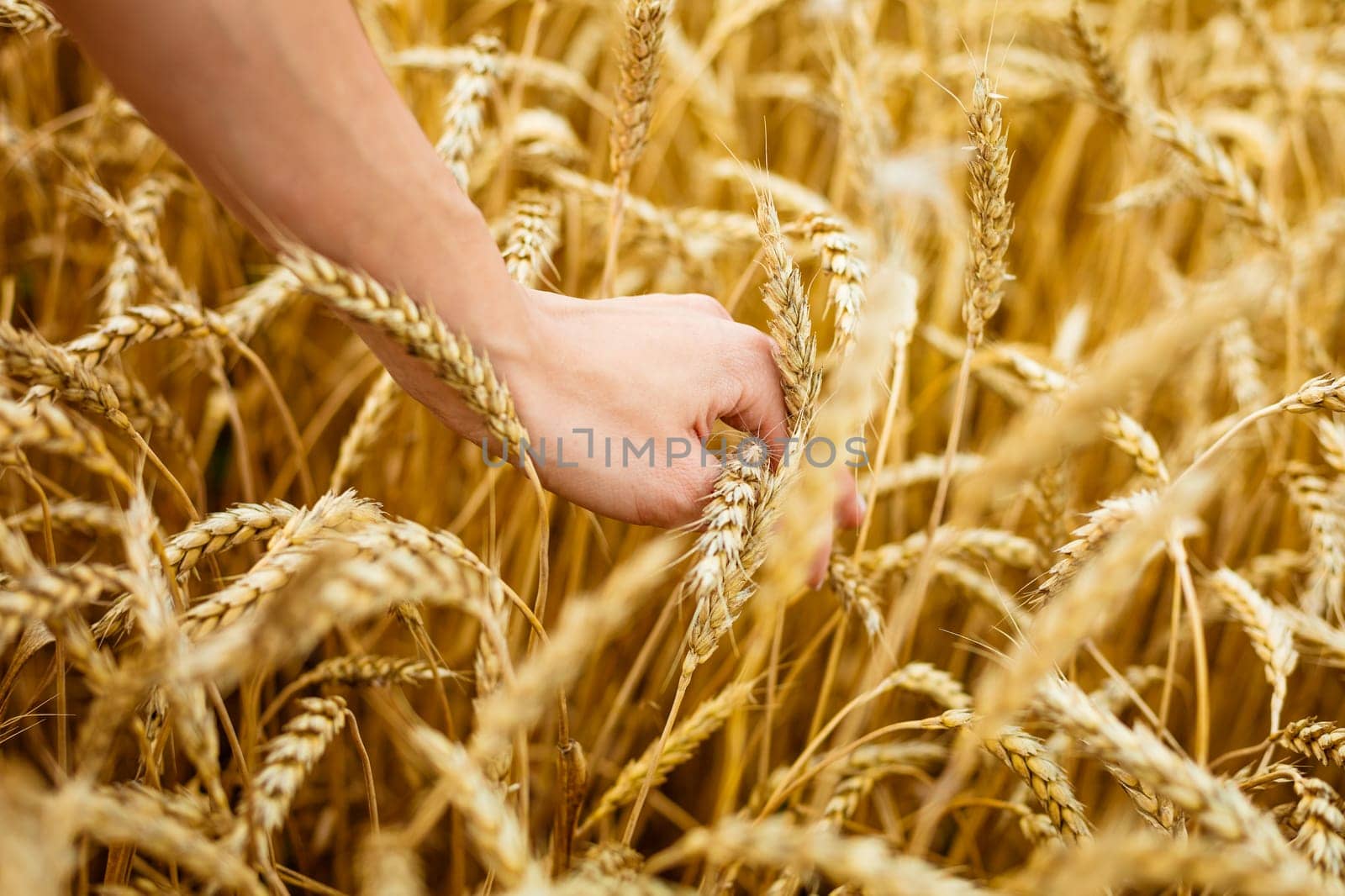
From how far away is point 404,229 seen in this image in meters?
0.62

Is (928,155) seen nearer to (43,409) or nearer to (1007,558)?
(1007,558)

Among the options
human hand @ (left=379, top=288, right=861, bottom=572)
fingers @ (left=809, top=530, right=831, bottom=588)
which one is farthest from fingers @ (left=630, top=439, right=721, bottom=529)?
fingers @ (left=809, top=530, right=831, bottom=588)

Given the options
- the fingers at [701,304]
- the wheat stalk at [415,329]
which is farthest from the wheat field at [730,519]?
the fingers at [701,304]

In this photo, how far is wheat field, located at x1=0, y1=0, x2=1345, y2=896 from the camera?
1.54 ft

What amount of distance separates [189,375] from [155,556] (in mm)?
839

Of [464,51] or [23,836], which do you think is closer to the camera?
[23,836]

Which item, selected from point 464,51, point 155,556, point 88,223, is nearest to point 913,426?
point 464,51

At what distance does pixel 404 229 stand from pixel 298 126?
99 millimetres

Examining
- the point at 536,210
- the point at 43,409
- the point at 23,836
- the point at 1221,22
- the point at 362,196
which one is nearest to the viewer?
the point at 23,836

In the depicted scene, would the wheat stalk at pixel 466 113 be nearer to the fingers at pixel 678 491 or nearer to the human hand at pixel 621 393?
the human hand at pixel 621 393

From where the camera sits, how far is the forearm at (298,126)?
1.73ft

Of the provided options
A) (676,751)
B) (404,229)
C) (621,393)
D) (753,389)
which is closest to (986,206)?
(753,389)

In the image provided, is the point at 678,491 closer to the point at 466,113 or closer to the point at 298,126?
the point at 298,126

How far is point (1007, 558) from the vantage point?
1.03 meters
